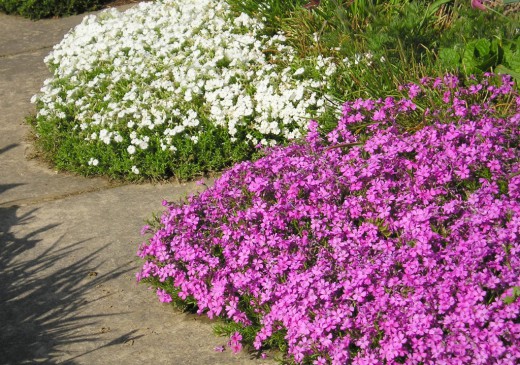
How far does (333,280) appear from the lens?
4.26 m

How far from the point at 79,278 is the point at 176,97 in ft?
6.97

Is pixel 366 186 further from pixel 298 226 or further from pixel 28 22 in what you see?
pixel 28 22

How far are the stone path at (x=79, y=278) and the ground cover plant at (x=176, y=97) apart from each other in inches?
9.8

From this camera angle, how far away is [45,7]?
10609 mm

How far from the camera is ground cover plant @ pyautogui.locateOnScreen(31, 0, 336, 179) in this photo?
6.38 m

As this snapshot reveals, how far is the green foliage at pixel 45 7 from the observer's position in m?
10.6

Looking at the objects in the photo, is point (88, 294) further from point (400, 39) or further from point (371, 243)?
point (400, 39)

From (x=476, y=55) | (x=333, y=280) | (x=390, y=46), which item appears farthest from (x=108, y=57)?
(x=333, y=280)

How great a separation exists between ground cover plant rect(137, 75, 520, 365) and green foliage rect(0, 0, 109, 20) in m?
6.17

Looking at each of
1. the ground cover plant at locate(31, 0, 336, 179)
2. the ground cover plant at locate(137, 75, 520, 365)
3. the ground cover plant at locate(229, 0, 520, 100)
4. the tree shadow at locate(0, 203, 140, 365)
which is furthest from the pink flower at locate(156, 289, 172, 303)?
the ground cover plant at locate(229, 0, 520, 100)

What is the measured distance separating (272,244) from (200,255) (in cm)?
43

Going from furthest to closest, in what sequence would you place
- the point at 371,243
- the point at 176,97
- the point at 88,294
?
the point at 176,97, the point at 88,294, the point at 371,243

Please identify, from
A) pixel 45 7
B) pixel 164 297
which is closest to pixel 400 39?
pixel 164 297

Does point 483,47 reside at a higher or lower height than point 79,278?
higher
